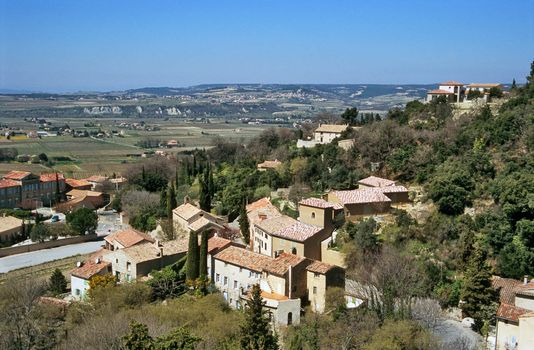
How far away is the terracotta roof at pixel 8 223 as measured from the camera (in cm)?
4990

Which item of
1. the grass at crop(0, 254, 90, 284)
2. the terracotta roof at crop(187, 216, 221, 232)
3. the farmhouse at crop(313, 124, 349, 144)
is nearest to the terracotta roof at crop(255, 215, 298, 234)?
the terracotta roof at crop(187, 216, 221, 232)

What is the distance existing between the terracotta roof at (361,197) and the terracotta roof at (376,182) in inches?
105

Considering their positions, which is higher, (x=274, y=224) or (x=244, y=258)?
(x=274, y=224)

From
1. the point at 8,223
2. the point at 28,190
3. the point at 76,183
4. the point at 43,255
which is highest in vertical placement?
the point at 8,223

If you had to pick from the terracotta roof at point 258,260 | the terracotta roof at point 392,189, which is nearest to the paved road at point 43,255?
the terracotta roof at point 258,260

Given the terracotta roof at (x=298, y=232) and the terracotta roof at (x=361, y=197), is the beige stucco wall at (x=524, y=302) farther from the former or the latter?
the terracotta roof at (x=361, y=197)

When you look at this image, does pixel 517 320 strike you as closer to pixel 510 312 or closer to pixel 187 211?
pixel 510 312

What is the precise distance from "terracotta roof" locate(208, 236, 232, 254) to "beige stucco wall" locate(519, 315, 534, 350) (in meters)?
16.8

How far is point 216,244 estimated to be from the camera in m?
34.6

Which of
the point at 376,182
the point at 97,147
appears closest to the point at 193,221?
the point at 376,182

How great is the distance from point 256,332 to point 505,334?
34.0ft

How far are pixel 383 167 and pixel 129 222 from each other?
75.2 ft

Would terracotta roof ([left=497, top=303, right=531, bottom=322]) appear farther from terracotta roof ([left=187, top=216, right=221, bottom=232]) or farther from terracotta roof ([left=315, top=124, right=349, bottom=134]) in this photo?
terracotta roof ([left=315, top=124, right=349, bottom=134])

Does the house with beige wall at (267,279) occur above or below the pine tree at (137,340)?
below
